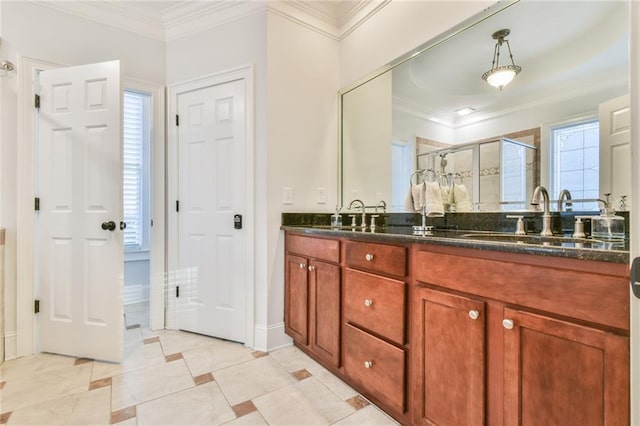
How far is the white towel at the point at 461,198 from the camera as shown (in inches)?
68.4

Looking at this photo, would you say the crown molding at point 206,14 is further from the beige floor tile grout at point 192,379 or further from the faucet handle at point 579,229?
the beige floor tile grout at point 192,379

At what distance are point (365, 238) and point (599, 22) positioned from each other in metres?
1.34

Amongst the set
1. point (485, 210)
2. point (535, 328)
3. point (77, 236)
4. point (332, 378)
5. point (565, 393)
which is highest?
point (485, 210)

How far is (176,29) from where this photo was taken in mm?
2488

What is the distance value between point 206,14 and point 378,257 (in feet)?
7.59

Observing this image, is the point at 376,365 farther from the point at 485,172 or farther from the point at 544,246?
the point at 485,172

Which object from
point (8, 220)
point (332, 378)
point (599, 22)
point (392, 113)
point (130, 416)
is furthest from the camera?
point (392, 113)

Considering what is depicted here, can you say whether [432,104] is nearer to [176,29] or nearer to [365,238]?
[365,238]

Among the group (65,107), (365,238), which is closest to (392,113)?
(365,238)

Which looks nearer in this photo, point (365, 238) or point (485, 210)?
point (365, 238)

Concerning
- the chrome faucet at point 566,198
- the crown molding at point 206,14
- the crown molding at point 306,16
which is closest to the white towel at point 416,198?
the chrome faucet at point 566,198

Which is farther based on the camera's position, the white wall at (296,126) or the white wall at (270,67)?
the white wall at (296,126)

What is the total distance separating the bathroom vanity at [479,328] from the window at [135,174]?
2.50 meters

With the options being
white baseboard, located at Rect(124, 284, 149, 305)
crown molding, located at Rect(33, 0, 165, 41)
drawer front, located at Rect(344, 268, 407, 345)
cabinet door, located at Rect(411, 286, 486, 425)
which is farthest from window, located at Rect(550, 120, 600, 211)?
white baseboard, located at Rect(124, 284, 149, 305)
